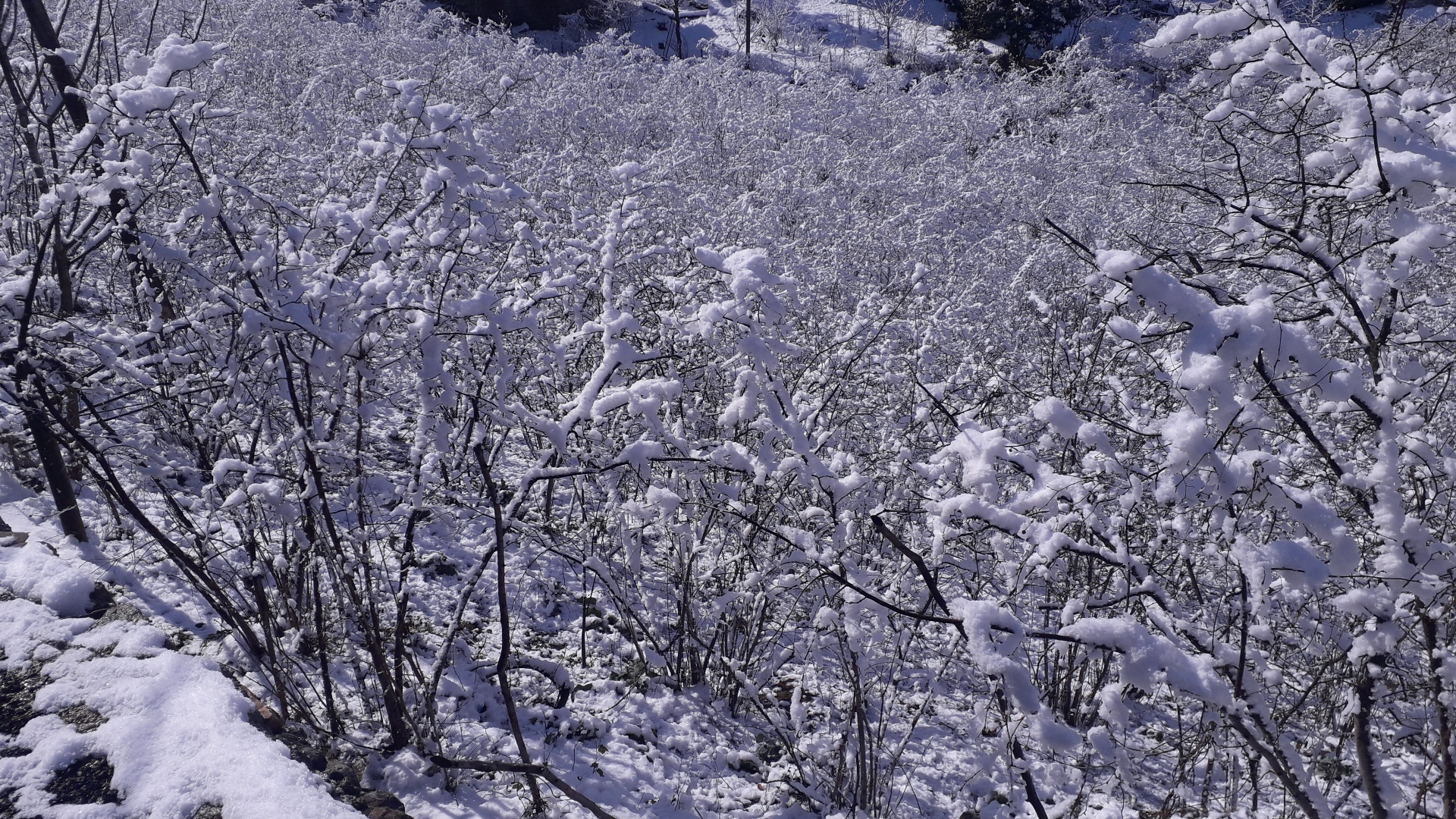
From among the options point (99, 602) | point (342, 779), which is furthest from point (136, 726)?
point (99, 602)

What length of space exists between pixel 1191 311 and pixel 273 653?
10.0 feet

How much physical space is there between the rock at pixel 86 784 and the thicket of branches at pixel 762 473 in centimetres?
60

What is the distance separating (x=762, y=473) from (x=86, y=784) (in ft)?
7.05

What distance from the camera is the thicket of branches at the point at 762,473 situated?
6.84ft

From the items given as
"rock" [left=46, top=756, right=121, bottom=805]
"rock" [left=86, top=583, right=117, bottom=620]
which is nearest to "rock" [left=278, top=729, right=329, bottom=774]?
"rock" [left=46, top=756, right=121, bottom=805]

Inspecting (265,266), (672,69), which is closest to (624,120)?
(672,69)

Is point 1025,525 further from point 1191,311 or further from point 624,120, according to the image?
point 624,120

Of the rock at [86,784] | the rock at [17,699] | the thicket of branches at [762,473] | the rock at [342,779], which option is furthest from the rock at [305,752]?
the rock at [17,699]

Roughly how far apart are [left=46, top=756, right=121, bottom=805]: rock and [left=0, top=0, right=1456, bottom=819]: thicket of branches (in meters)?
0.60

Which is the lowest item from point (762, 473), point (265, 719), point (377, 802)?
point (377, 802)

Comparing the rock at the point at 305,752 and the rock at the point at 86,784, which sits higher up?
the rock at the point at 86,784

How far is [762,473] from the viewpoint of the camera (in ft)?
7.63

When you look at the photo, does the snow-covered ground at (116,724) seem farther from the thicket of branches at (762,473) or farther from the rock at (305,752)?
the thicket of branches at (762,473)

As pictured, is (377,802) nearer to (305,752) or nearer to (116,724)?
(305,752)
